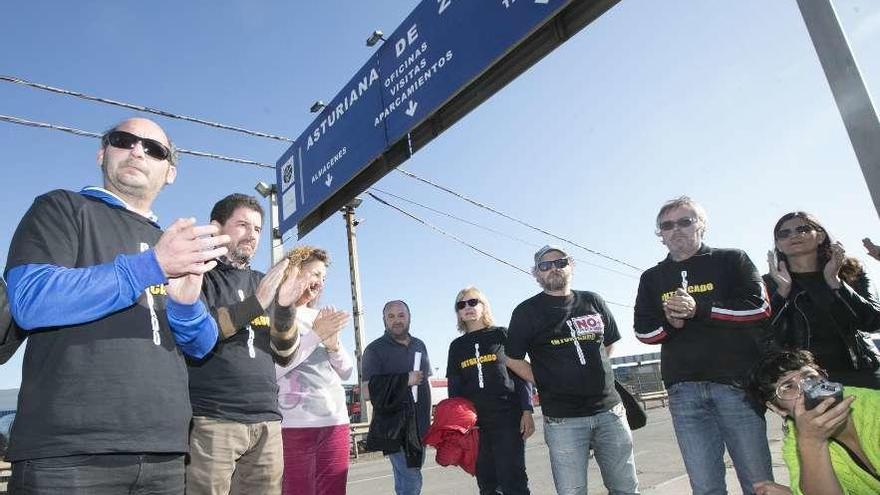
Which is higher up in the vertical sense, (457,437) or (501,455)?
(457,437)

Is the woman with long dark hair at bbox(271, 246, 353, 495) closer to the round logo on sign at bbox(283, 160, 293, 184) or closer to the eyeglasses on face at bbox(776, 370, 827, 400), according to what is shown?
the eyeglasses on face at bbox(776, 370, 827, 400)

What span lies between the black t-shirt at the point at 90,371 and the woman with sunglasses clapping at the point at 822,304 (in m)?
3.09

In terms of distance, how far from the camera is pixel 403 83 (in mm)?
5148

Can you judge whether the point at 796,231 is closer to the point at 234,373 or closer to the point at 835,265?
the point at 835,265

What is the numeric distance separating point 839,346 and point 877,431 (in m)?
0.85

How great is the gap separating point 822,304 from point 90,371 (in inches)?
134

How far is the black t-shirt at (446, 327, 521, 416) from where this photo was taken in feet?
13.2

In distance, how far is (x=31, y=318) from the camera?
1452 millimetres

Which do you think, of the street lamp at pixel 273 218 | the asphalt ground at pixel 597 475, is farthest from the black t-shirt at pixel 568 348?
the street lamp at pixel 273 218

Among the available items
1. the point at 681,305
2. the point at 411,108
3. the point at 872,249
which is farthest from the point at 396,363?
the point at 872,249

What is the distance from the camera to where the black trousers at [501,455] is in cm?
376

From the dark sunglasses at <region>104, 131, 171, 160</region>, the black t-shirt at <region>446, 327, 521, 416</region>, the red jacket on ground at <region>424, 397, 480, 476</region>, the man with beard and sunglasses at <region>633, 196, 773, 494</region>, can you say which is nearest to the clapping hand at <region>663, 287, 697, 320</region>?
the man with beard and sunglasses at <region>633, 196, 773, 494</region>

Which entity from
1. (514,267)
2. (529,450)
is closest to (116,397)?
(529,450)

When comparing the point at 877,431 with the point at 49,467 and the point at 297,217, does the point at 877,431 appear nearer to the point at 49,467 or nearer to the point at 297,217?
the point at 49,467
